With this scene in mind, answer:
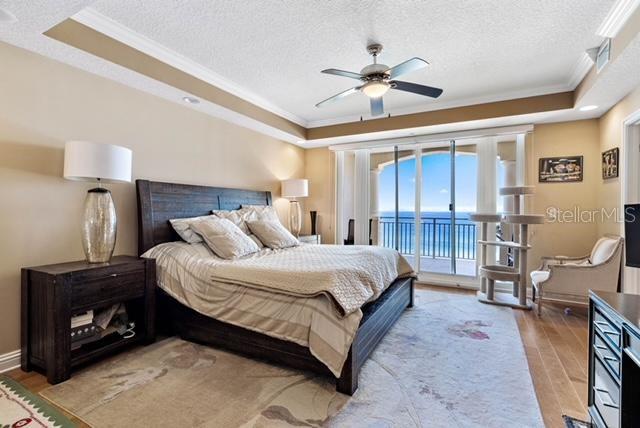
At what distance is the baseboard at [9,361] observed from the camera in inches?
89.6

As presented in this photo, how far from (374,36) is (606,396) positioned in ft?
9.41

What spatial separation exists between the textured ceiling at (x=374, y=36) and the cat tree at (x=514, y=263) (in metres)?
1.45

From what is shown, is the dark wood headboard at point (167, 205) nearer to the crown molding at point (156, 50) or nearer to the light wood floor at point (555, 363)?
the crown molding at point (156, 50)

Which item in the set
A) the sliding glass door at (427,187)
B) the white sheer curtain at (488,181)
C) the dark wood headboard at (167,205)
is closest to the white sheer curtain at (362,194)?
the sliding glass door at (427,187)

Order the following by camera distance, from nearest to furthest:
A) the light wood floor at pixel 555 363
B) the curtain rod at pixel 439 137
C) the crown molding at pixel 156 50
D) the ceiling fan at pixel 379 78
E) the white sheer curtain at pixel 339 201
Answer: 1. the light wood floor at pixel 555 363
2. the crown molding at pixel 156 50
3. the ceiling fan at pixel 379 78
4. the curtain rod at pixel 439 137
5. the white sheer curtain at pixel 339 201

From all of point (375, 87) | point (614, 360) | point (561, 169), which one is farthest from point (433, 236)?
point (614, 360)

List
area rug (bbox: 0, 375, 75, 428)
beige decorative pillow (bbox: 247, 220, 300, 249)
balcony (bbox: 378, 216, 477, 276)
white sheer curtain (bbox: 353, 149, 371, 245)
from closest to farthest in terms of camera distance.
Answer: area rug (bbox: 0, 375, 75, 428), beige decorative pillow (bbox: 247, 220, 300, 249), white sheer curtain (bbox: 353, 149, 371, 245), balcony (bbox: 378, 216, 477, 276)

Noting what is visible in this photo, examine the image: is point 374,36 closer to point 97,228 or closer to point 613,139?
point 97,228

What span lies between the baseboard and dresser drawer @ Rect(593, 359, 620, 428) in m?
3.74

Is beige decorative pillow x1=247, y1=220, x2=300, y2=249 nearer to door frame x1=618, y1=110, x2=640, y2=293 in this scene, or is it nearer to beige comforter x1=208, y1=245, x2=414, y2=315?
beige comforter x1=208, y1=245, x2=414, y2=315

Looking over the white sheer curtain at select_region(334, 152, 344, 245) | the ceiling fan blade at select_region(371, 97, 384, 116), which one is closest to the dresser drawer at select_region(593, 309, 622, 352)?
the ceiling fan blade at select_region(371, 97, 384, 116)

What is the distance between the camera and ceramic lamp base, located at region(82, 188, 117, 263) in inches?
98.0

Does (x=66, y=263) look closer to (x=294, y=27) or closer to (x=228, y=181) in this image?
(x=228, y=181)

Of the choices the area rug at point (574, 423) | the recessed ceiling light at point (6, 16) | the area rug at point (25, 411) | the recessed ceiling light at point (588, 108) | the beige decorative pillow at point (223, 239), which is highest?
the recessed ceiling light at point (6, 16)
